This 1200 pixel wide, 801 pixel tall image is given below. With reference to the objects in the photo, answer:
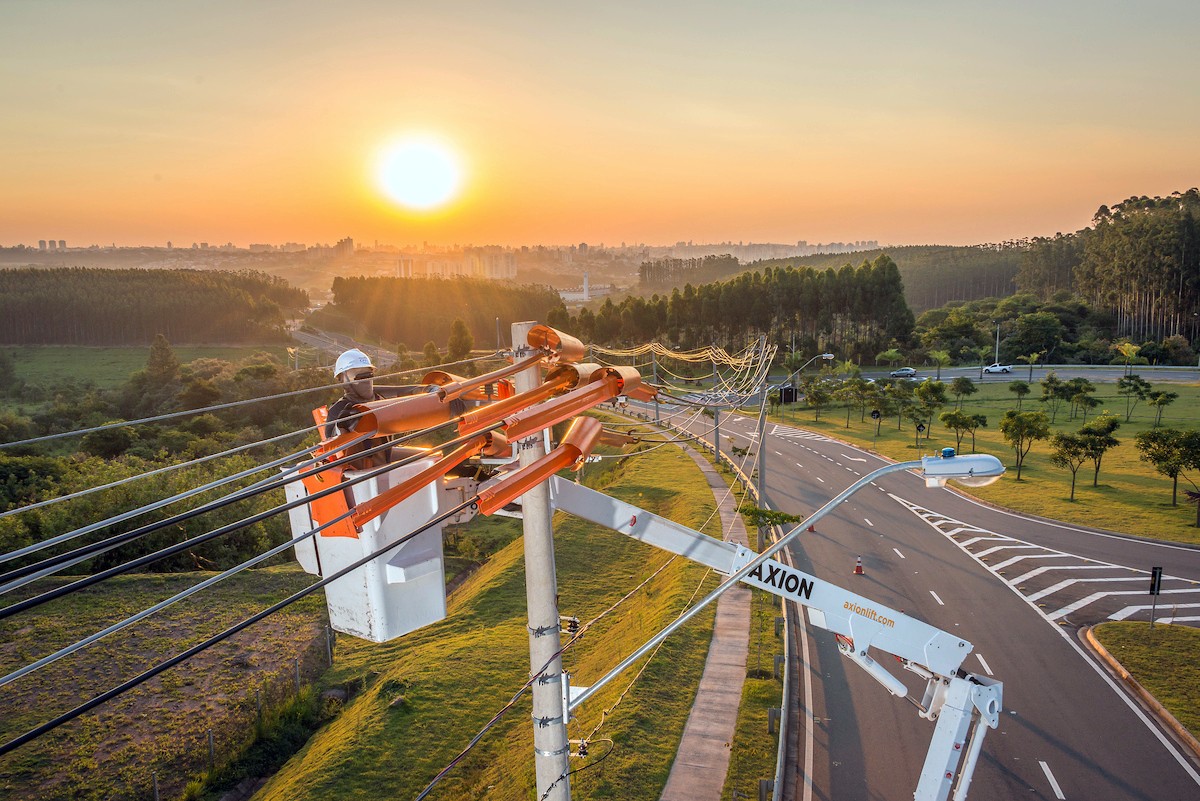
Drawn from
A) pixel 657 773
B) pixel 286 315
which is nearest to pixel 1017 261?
pixel 286 315

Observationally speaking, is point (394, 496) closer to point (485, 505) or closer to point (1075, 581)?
point (485, 505)

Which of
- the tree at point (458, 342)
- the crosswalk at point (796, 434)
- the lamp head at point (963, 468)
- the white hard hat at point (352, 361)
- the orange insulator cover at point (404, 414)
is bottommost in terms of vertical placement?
the crosswalk at point (796, 434)

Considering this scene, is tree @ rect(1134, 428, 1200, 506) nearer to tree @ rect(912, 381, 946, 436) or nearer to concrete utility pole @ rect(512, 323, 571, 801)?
tree @ rect(912, 381, 946, 436)

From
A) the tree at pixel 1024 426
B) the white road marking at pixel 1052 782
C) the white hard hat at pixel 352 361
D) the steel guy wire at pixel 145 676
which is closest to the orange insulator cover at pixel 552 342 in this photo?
the steel guy wire at pixel 145 676

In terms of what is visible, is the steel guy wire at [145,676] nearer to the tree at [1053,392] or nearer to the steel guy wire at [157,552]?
the steel guy wire at [157,552]

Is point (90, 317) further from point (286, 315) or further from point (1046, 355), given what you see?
point (1046, 355)

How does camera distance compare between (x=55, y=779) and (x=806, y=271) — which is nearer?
(x=55, y=779)
